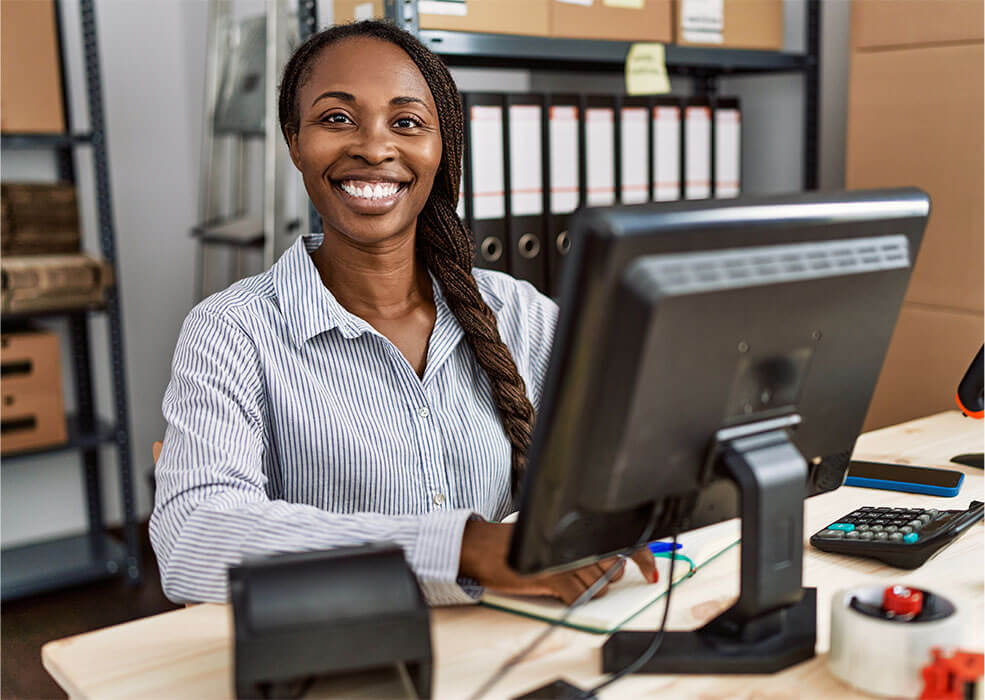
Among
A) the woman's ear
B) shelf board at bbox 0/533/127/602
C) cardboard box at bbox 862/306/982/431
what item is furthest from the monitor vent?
shelf board at bbox 0/533/127/602

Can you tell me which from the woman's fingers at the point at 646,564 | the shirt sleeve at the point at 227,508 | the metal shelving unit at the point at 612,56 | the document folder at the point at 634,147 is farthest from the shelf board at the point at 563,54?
the woman's fingers at the point at 646,564

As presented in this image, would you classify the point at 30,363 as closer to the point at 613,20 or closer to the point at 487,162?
the point at 487,162

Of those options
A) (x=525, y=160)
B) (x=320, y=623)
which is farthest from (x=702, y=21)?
(x=320, y=623)

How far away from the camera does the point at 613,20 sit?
188cm

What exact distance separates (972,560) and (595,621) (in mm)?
433

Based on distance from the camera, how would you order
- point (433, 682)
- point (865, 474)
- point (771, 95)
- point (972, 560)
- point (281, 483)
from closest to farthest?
point (433, 682) < point (972, 560) < point (281, 483) < point (865, 474) < point (771, 95)

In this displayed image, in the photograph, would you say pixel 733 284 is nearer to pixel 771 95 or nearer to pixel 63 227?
pixel 771 95

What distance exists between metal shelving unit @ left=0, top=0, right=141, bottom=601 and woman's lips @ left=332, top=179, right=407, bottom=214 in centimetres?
157

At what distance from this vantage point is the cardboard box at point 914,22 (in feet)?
5.81

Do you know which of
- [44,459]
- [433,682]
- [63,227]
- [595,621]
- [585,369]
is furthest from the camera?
[44,459]

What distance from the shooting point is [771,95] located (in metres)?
2.35

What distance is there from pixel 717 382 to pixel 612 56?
4.33 feet

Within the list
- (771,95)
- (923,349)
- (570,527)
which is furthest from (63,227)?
(570,527)

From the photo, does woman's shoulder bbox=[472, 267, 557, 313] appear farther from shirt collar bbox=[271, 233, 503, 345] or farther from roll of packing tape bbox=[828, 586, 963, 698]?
roll of packing tape bbox=[828, 586, 963, 698]
